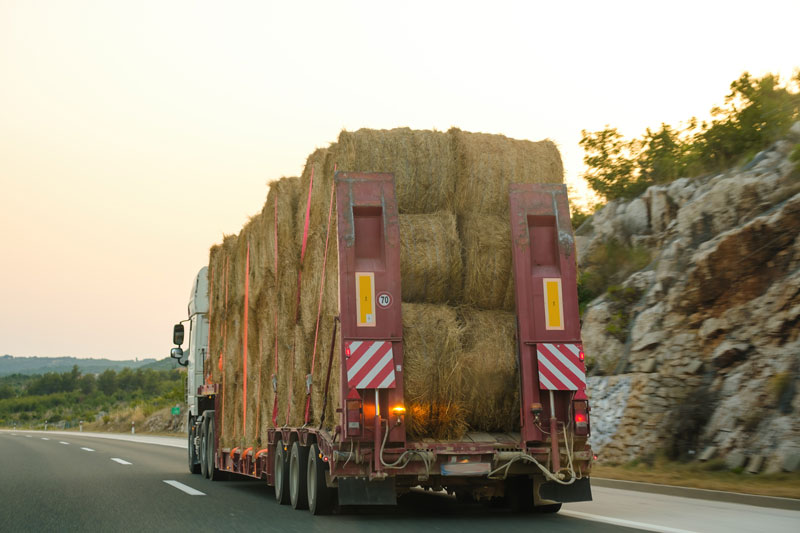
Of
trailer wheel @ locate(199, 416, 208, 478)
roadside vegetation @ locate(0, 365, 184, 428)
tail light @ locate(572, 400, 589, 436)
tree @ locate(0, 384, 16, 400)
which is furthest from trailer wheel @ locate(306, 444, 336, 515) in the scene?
tree @ locate(0, 384, 16, 400)

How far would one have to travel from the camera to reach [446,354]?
1004cm

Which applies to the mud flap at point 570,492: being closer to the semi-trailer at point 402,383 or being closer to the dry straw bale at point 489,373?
the semi-trailer at point 402,383

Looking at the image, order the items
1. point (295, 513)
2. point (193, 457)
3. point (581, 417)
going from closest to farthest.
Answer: point (581, 417) < point (295, 513) < point (193, 457)

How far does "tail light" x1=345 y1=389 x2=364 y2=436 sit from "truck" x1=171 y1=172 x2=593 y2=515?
0.01 m

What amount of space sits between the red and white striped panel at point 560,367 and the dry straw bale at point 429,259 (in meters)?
1.19

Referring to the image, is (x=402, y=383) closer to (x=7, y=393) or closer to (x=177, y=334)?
(x=177, y=334)

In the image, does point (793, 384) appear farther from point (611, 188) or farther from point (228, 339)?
point (611, 188)

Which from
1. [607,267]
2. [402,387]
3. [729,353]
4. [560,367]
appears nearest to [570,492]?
[560,367]

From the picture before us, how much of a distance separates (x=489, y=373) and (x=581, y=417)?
1074 mm

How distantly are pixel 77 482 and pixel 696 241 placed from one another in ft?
42.4

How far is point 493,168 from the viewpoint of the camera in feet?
36.5

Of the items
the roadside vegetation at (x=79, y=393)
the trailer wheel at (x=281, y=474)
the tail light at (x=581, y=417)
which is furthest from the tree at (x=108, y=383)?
the tail light at (x=581, y=417)

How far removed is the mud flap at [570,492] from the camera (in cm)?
998

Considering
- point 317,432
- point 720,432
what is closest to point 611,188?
point 720,432
